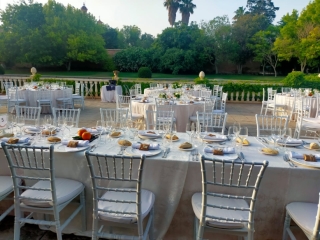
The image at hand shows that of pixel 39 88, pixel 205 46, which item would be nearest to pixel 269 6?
pixel 205 46

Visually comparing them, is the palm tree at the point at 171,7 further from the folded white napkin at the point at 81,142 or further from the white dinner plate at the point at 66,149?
the white dinner plate at the point at 66,149

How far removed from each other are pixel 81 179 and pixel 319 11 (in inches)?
1037

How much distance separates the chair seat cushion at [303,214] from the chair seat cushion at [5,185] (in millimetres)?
2442

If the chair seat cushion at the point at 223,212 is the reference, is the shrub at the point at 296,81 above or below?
above

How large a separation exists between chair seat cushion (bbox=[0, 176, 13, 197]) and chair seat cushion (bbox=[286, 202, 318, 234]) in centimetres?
244

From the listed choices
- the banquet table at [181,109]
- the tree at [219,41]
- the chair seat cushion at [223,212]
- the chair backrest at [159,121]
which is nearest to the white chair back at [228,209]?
the chair seat cushion at [223,212]

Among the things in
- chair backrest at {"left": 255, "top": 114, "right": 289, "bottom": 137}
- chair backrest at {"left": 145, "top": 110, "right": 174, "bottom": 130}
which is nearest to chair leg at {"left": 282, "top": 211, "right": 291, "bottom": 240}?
chair backrest at {"left": 255, "top": 114, "right": 289, "bottom": 137}

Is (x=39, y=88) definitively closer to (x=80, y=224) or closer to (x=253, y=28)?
(x=80, y=224)

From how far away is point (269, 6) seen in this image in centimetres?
4266

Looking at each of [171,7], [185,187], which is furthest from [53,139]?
[171,7]

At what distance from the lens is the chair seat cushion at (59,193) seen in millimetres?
2230

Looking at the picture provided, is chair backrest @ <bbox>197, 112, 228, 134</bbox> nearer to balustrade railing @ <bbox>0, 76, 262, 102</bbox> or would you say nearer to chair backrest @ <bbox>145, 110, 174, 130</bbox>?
chair backrest @ <bbox>145, 110, 174, 130</bbox>

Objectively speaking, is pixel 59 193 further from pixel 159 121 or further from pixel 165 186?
pixel 159 121

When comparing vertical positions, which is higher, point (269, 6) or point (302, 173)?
point (269, 6)
